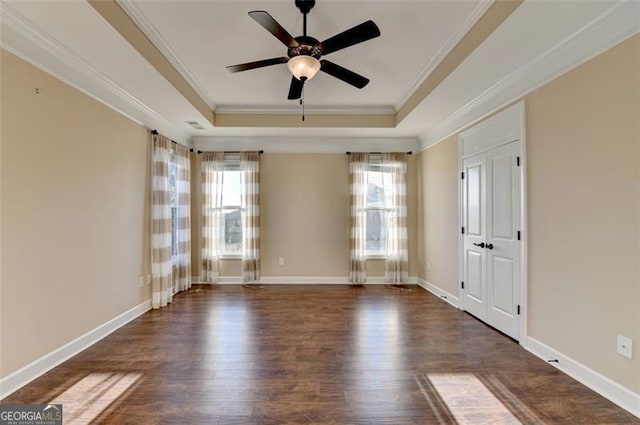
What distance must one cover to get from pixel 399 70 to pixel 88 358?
14.0 ft

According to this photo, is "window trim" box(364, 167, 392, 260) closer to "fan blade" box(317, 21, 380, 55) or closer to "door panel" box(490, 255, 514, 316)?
"door panel" box(490, 255, 514, 316)

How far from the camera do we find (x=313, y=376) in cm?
244

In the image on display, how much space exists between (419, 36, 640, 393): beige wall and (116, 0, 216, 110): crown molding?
11.4 feet

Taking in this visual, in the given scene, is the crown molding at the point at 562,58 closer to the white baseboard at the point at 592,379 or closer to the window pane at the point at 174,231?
the white baseboard at the point at 592,379

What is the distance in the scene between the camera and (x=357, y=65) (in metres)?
3.38

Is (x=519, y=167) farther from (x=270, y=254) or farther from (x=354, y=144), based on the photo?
(x=270, y=254)

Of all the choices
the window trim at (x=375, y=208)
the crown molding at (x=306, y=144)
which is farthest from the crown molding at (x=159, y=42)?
the window trim at (x=375, y=208)

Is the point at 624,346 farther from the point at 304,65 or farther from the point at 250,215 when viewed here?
the point at 250,215

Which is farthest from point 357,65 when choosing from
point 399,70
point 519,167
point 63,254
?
point 63,254

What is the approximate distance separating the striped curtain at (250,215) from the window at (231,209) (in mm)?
132

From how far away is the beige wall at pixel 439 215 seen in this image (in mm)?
4402

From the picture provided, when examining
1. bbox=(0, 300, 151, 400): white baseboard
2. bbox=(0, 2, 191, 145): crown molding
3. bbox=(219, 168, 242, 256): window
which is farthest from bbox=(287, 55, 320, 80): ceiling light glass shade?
bbox=(219, 168, 242, 256): window

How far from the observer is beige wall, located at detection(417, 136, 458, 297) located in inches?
173

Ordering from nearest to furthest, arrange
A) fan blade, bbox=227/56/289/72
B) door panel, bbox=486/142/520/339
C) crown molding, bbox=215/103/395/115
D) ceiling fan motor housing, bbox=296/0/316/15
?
ceiling fan motor housing, bbox=296/0/316/15, fan blade, bbox=227/56/289/72, door panel, bbox=486/142/520/339, crown molding, bbox=215/103/395/115
